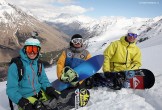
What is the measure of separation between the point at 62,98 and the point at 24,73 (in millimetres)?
1483

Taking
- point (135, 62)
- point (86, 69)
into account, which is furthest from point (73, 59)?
point (135, 62)

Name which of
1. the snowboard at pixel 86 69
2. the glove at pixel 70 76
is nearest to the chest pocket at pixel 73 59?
the snowboard at pixel 86 69

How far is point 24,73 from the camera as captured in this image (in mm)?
7621

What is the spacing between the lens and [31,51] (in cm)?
753

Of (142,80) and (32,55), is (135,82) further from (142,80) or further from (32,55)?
(32,55)

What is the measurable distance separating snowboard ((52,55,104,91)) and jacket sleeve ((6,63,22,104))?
227 centimetres

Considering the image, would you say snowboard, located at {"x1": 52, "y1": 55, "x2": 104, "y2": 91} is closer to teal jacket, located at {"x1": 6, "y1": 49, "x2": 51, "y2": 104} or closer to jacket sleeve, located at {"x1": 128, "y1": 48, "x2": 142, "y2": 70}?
teal jacket, located at {"x1": 6, "y1": 49, "x2": 51, "y2": 104}

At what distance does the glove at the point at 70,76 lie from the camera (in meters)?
9.16

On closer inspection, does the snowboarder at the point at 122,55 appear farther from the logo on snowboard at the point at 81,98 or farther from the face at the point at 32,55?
the face at the point at 32,55

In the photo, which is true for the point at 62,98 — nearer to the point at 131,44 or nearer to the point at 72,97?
the point at 72,97

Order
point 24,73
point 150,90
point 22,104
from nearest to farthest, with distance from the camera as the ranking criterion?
point 22,104 < point 24,73 < point 150,90

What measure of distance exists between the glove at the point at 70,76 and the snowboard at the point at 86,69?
31 cm

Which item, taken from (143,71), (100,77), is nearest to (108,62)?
(100,77)

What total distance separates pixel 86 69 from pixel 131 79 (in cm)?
186
